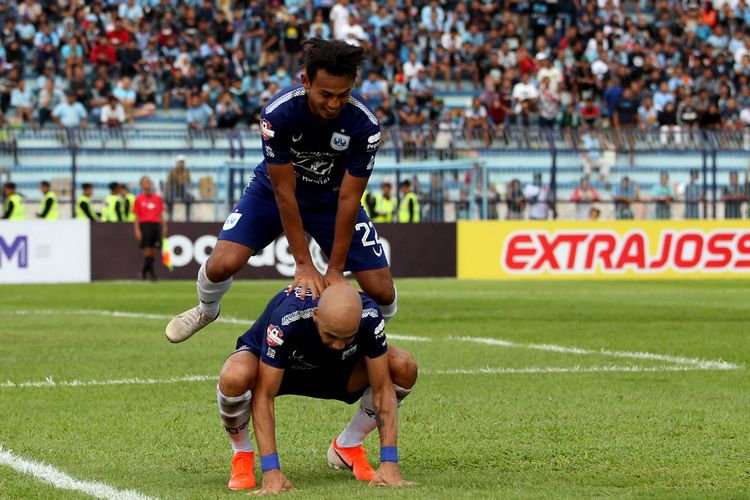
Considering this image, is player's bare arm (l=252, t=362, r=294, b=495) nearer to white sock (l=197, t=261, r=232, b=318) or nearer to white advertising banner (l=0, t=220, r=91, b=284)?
white sock (l=197, t=261, r=232, b=318)

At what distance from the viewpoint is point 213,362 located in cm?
1166

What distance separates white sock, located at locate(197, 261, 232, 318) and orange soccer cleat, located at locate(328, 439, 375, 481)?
2.02 metres

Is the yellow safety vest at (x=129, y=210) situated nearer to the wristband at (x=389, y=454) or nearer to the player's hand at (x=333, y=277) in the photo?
the player's hand at (x=333, y=277)

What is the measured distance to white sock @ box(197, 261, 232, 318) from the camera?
841 cm

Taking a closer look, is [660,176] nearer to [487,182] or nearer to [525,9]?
[487,182]

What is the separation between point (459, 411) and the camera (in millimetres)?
8531

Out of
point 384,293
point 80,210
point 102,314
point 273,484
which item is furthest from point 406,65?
point 273,484

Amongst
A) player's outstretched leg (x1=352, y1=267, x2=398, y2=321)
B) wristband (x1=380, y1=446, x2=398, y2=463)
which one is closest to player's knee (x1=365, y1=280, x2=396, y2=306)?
player's outstretched leg (x1=352, y1=267, x2=398, y2=321)

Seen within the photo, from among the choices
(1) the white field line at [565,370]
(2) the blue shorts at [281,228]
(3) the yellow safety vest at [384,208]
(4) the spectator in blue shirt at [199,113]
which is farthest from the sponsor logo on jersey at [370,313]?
(4) the spectator in blue shirt at [199,113]

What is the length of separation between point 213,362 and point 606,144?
18755mm

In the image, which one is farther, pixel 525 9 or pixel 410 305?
pixel 525 9

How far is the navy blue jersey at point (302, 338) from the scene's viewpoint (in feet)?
19.5

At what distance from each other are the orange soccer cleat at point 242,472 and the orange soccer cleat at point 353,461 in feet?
1.58

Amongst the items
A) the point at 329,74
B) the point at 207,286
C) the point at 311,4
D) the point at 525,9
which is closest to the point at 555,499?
the point at 329,74
